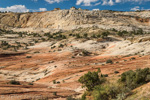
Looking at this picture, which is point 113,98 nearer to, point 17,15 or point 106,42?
point 106,42

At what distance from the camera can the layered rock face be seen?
62.3 m

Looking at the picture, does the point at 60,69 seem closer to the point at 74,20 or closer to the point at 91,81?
the point at 91,81

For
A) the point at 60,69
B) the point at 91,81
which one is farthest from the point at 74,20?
the point at 91,81

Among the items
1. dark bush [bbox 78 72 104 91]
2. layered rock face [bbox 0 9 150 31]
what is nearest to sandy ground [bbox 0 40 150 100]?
dark bush [bbox 78 72 104 91]

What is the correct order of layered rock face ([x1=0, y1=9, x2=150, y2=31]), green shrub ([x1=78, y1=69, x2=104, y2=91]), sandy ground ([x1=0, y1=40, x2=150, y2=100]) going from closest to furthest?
sandy ground ([x1=0, y1=40, x2=150, y2=100]), green shrub ([x1=78, y1=69, x2=104, y2=91]), layered rock face ([x1=0, y1=9, x2=150, y2=31])

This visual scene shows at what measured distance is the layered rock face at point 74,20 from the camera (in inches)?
2454

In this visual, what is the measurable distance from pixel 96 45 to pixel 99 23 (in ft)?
96.3

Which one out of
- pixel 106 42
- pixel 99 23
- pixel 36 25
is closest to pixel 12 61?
pixel 106 42

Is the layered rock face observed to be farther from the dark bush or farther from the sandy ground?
the dark bush

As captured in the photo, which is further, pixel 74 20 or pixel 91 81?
pixel 74 20

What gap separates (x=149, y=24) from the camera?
68812mm

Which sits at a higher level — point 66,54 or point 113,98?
point 66,54

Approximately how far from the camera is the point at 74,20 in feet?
214

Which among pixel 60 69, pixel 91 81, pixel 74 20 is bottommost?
pixel 91 81
